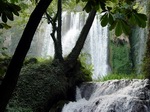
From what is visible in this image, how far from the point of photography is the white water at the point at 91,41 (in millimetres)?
16547

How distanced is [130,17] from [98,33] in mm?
15859

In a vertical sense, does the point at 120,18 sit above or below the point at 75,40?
above

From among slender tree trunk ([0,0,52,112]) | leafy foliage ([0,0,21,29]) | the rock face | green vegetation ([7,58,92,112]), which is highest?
leafy foliage ([0,0,21,29])

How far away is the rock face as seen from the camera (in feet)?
22.1

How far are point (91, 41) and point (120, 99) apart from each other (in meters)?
10.8

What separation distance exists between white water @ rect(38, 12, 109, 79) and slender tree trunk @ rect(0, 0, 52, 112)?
1351cm

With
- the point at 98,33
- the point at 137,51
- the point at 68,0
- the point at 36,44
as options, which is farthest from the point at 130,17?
the point at 36,44

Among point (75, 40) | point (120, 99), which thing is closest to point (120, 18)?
point (120, 99)

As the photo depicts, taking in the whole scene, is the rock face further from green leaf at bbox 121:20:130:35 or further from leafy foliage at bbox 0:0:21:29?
leafy foliage at bbox 0:0:21:29

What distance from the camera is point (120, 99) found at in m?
7.02

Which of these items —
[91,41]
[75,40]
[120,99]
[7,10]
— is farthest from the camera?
[75,40]

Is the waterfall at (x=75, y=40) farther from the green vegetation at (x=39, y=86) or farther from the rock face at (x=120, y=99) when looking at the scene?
the rock face at (x=120, y=99)

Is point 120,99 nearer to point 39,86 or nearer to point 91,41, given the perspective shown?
point 39,86

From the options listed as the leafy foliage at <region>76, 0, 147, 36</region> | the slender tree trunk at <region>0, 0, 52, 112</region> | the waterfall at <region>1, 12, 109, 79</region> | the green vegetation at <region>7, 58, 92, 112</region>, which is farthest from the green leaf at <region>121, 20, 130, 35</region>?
the waterfall at <region>1, 12, 109, 79</region>
